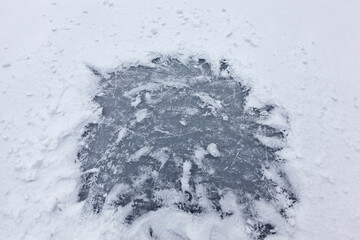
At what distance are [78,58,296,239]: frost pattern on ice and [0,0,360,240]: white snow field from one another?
0.06 metres

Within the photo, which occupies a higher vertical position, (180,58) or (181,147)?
(180,58)

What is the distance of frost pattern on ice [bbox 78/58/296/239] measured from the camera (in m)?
2.00

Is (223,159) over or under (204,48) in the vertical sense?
under

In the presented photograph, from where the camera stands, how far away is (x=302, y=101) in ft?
8.14

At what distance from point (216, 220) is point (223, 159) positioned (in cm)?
47

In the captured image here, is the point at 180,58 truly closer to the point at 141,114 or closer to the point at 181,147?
the point at 141,114

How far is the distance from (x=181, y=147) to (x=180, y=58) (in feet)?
3.20

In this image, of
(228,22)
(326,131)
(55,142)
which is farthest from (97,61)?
(326,131)

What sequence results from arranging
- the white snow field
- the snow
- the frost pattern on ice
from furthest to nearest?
the snow, the frost pattern on ice, the white snow field

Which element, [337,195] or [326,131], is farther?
[326,131]

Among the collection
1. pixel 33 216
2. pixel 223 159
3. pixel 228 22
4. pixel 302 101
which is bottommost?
pixel 33 216

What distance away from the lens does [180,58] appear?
109 inches

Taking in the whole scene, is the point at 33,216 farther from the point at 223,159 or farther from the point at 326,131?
the point at 326,131

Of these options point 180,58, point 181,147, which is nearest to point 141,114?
point 181,147
